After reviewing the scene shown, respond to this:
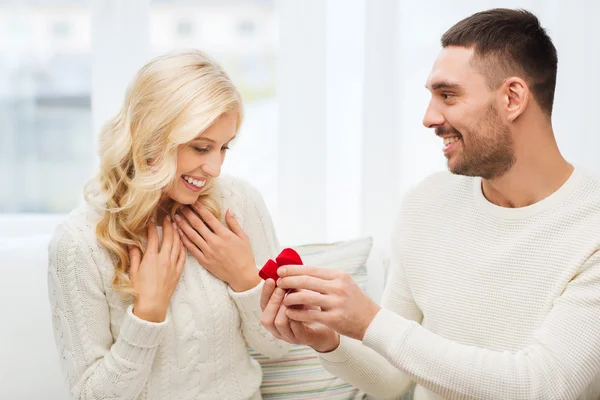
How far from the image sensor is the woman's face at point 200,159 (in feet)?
5.32

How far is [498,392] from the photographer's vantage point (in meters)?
1.35

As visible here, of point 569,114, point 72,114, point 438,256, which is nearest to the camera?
point 438,256

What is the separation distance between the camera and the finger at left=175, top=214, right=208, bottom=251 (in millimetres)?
1695

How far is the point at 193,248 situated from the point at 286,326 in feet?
1.26

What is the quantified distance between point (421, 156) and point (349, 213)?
330 millimetres

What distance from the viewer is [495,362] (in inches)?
53.6

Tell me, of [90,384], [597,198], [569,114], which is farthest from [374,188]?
[90,384]

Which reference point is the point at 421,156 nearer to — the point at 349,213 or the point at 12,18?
the point at 349,213

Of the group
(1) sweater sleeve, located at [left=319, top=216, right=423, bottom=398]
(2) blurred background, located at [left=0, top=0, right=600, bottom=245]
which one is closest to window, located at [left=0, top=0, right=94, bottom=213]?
(2) blurred background, located at [left=0, top=0, right=600, bottom=245]

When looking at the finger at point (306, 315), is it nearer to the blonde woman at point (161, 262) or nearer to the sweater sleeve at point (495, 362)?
the sweater sleeve at point (495, 362)

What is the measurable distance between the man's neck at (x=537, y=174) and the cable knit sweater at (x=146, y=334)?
65cm

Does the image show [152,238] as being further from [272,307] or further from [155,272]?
[272,307]

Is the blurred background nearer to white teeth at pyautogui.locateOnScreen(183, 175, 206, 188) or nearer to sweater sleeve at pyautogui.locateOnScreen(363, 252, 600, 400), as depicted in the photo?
white teeth at pyautogui.locateOnScreen(183, 175, 206, 188)

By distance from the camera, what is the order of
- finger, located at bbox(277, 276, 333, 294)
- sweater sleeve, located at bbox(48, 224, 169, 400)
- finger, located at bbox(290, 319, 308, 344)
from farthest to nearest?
sweater sleeve, located at bbox(48, 224, 169, 400)
finger, located at bbox(290, 319, 308, 344)
finger, located at bbox(277, 276, 333, 294)
